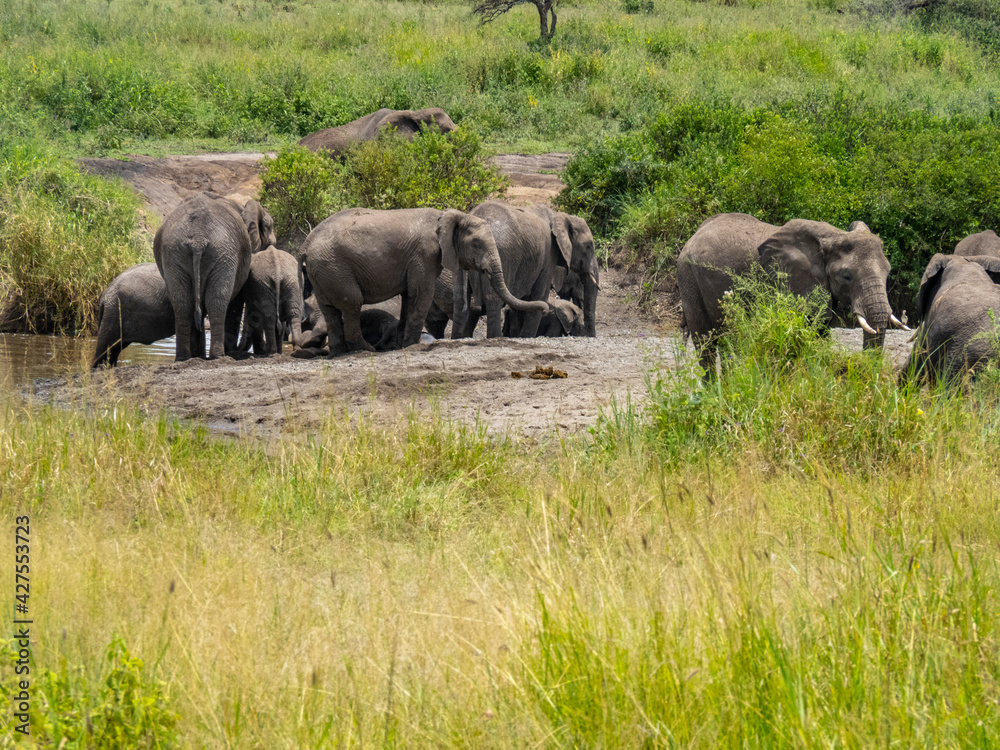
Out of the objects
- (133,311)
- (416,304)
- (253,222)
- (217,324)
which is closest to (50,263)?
(133,311)

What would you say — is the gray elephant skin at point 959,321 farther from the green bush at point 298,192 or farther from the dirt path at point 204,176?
the dirt path at point 204,176

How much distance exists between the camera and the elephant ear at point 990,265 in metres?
7.81

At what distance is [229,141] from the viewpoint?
891 inches

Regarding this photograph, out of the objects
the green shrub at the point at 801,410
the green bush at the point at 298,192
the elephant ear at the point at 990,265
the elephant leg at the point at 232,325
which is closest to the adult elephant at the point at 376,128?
the green bush at the point at 298,192

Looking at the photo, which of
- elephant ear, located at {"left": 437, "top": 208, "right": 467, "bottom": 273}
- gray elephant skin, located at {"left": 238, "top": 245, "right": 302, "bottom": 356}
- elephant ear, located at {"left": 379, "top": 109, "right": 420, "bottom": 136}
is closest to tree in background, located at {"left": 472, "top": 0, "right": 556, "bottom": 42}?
elephant ear, located at {"left": 379, "top": 109, "right": 420, "bottom": 136}

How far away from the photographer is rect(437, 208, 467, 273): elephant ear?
10.8 m

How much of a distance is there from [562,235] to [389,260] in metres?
2.82

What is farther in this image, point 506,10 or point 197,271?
point 506,10

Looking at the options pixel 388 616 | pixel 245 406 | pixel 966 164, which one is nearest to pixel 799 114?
pixel 966 164

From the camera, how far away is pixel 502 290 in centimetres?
1107

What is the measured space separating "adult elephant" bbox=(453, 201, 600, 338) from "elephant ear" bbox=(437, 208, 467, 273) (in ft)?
1.76

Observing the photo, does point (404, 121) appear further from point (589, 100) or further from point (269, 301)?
point (269, 301)

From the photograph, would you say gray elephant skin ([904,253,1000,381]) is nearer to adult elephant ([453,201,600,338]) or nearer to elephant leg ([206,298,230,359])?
adult elephant ([453,201,600,338])

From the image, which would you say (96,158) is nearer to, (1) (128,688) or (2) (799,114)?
(2) (799,114)
